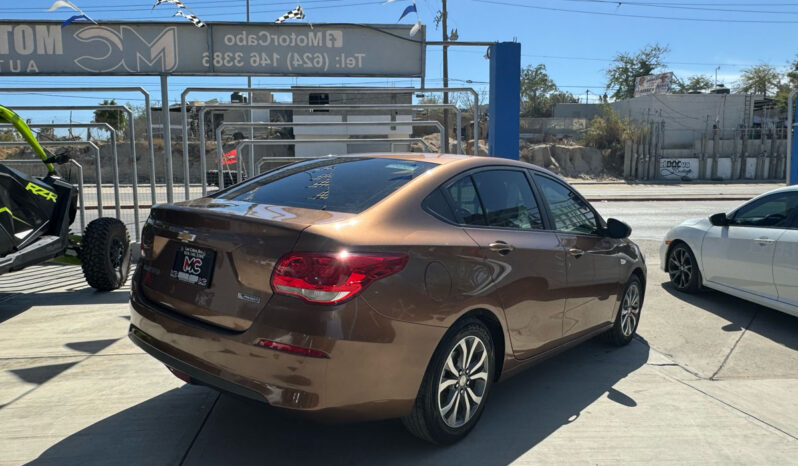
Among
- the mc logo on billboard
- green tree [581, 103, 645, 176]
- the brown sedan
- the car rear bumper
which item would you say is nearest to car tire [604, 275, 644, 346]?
the brown sedan

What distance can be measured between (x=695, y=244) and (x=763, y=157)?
1817 inches

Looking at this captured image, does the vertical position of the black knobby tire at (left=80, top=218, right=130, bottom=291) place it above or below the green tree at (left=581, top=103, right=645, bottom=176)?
below

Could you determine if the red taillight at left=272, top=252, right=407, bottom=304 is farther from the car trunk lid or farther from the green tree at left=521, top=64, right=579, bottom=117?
the green tree at left=521, top=64, right=579, bottom=117

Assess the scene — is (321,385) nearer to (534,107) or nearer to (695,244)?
(695,244)

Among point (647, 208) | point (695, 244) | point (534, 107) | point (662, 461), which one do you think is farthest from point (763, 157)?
point (662, 461)

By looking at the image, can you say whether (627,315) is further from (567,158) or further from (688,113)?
(688,113)

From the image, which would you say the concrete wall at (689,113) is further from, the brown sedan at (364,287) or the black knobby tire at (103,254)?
the brown sedan at (364,287)

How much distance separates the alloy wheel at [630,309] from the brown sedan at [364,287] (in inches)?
43.5

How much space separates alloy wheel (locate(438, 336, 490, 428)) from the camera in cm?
310

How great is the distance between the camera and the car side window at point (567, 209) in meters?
4.14

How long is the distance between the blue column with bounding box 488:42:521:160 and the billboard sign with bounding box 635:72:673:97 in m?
51.5

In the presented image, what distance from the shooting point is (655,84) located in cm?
5806

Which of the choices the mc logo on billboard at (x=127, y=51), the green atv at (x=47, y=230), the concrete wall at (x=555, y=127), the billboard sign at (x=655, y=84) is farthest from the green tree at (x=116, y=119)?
the billboard sign at (x=655, y=84)

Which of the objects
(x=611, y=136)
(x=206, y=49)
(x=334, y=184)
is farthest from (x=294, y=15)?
(x=611, y=136)
